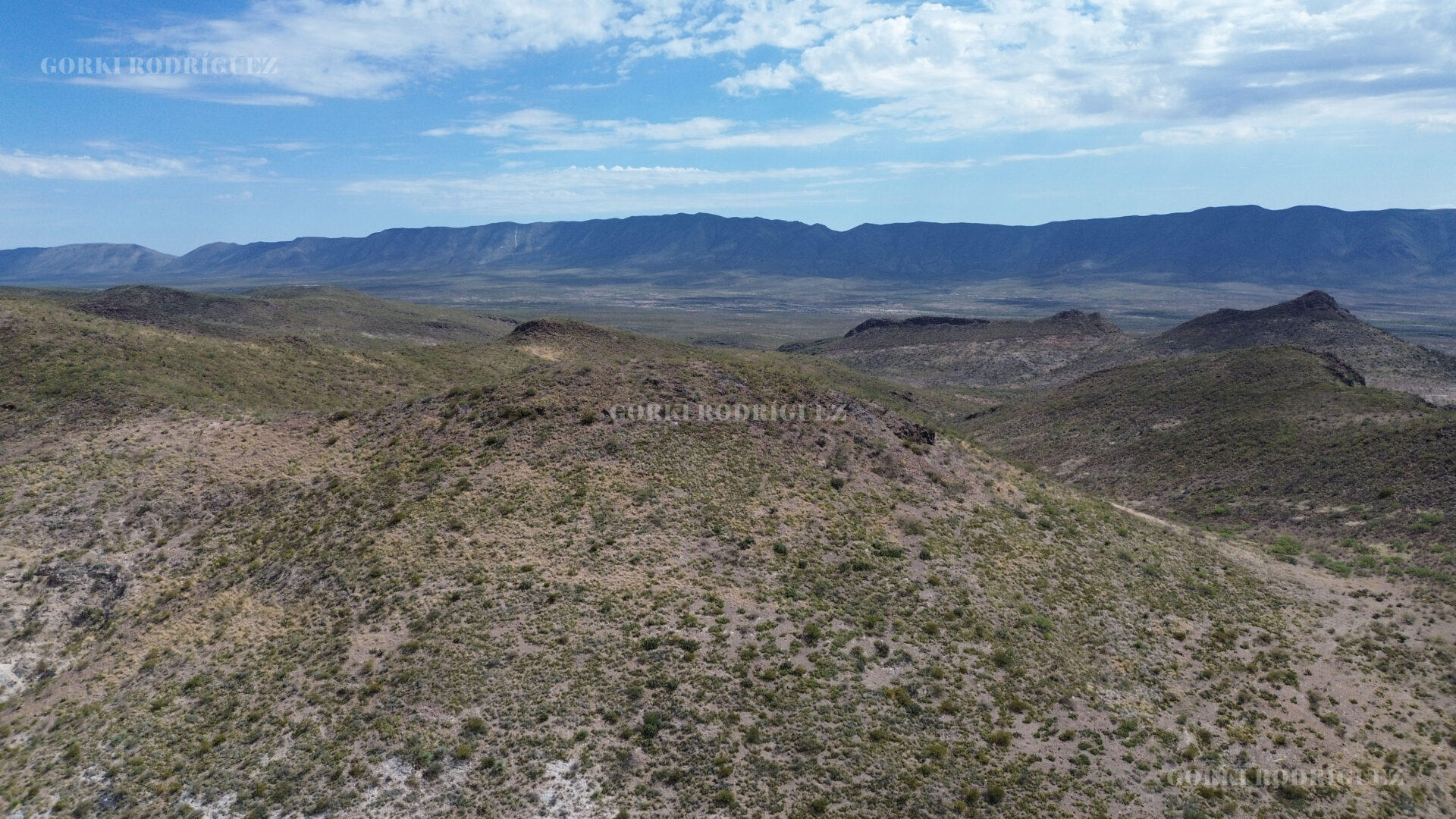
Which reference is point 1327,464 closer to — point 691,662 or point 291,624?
point 691,662

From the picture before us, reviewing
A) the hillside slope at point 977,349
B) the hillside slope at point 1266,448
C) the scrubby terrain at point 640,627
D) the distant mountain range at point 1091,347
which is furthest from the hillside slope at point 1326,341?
the scrubby terrain at point 640,627

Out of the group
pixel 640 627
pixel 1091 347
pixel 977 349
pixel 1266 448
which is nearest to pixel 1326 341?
pixel 1091 347

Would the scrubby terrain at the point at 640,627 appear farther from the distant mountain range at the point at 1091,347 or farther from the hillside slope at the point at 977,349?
the hillside slope at the point at 977,349

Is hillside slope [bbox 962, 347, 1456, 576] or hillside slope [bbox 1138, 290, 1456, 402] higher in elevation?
hillside slope [bbox 1138, 290, 1456, 402]

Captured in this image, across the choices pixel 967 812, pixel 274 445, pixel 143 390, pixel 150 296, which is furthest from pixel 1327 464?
pixel 150 296

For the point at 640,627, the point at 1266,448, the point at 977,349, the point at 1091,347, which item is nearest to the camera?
the point at 640,627

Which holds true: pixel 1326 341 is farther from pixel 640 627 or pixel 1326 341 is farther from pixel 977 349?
pixel 640 627

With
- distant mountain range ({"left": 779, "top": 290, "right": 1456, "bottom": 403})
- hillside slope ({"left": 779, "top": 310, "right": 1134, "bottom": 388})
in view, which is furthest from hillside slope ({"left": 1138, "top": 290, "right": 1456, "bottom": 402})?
hillside slope ({"left": 779, "top": 310, "right": 1134, "bottom": 388})

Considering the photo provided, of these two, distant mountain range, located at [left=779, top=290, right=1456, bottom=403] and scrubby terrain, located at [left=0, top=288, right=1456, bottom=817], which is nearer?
scrubby terrain, located at [left=0, top=288, right=1456, bottom=817]

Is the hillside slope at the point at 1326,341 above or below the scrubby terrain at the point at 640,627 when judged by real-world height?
above

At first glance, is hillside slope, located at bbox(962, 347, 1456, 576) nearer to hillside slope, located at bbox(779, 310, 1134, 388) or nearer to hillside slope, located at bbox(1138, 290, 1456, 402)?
hillside slope, located at bbox(1138, 290, 1456, 402)
